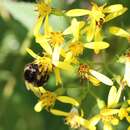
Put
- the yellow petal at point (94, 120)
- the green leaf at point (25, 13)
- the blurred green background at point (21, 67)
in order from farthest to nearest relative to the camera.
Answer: the green leaf at point (25, 13) < the blurred green background at point (21, 67) < the yellow petal at point (94, 120)

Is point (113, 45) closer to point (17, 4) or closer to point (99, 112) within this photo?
point (99, 112)

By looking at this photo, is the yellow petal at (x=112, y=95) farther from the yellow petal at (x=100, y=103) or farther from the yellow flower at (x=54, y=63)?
the yellow flower at (x=54, y=63)

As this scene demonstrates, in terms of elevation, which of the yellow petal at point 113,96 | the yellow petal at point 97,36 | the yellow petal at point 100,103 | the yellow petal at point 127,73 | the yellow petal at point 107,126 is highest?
the yellow petal at point 97,36

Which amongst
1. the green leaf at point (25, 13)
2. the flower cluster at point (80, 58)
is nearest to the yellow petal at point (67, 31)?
the flower cluster at point (80, 58)

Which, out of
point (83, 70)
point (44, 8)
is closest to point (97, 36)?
point (83, 70)

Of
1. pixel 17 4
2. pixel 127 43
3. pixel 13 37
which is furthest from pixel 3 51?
pixel 127 43
